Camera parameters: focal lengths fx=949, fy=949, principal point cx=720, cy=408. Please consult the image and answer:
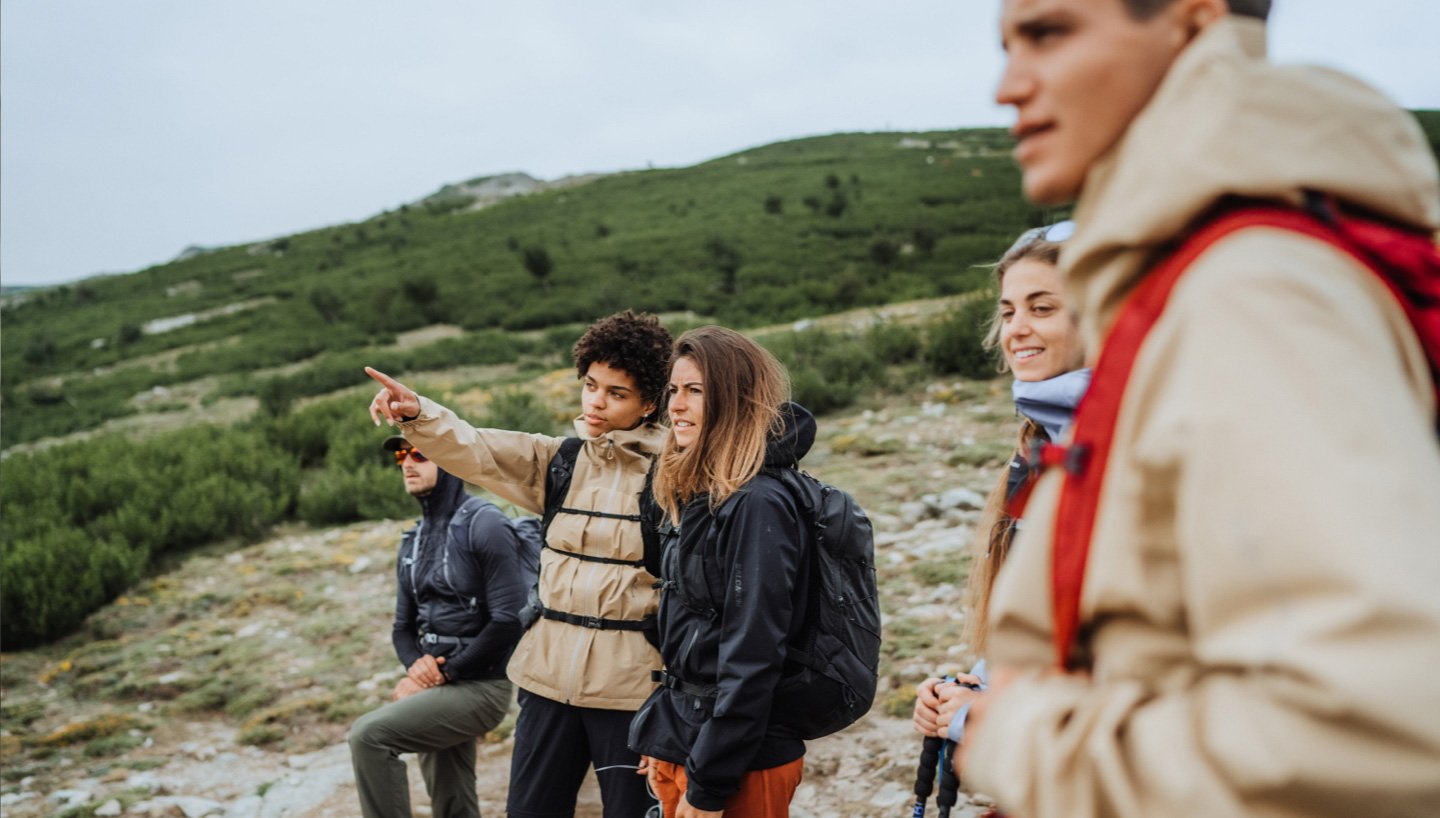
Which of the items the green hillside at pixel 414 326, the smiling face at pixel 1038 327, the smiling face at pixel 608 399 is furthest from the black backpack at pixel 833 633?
the green hillside at pixel 414 326

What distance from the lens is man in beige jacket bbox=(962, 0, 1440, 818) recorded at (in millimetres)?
708

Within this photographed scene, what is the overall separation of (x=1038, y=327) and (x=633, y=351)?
1655 mm

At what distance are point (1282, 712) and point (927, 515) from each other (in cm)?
683

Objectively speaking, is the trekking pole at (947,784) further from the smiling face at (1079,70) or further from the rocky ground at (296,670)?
the smiling face at (1079,70)

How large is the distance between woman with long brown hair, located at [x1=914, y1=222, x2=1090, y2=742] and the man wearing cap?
2199 mm

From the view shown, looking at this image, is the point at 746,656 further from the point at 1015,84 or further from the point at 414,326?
the point at 414,326

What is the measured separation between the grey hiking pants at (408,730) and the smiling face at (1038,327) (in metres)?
2.79

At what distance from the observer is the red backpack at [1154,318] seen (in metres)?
0.82

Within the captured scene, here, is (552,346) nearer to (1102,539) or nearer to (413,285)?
(413,285)

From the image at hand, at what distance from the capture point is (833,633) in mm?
2666

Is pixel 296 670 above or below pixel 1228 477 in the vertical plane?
below

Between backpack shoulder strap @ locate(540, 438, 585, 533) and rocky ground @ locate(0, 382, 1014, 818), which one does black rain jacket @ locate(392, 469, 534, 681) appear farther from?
rocky ground @ locate(0, 382, 1014, 818)

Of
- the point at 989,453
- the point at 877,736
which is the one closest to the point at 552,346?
the point at 989,453

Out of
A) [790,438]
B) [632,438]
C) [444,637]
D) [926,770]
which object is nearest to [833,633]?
[926,770]
